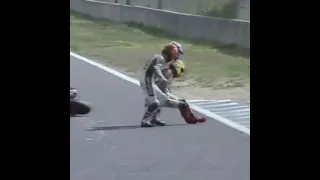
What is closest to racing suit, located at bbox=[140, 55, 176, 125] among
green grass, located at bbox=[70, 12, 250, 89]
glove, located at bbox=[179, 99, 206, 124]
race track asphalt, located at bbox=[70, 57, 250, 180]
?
race track asphalt, located at bbox=[70, 57, 250, 180]

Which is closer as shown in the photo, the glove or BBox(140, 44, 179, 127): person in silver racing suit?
BBox(140, 44, 179, 127): person in silver racing suit

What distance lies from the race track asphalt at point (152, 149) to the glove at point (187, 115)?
0.06 m

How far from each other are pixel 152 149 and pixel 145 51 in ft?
11.1

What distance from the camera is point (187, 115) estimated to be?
4418 mm

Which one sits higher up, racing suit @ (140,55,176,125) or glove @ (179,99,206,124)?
racing suit @ (140,55,176,125)

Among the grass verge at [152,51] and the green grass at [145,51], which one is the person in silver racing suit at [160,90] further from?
the green grass at [145,51]

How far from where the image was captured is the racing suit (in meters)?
3.49

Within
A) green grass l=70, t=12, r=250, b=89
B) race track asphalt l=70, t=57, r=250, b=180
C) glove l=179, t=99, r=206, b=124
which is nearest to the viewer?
race track asphalt l=70, t=57, r=250, b=180

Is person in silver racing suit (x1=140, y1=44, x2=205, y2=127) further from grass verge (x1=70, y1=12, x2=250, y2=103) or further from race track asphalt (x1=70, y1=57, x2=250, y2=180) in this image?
grass verge (x1=70, y1=12, x2=250, y2=103)

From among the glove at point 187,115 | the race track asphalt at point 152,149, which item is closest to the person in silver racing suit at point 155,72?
the race track asphalt at point 152,149
